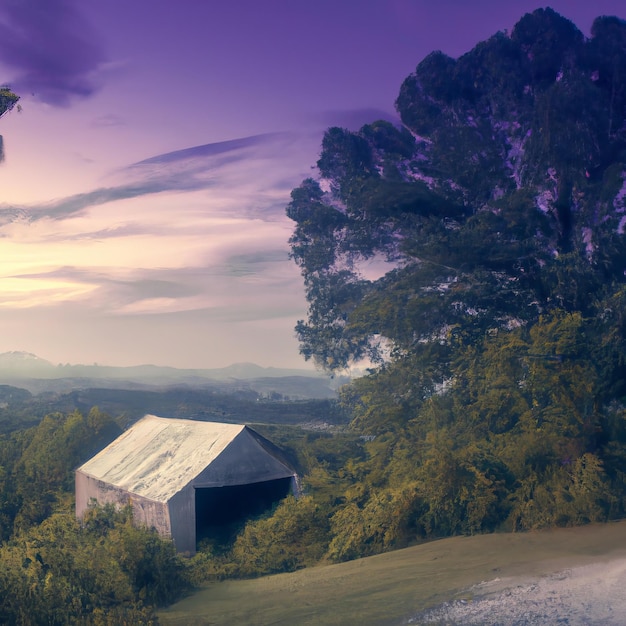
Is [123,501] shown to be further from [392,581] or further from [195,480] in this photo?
[392,581]

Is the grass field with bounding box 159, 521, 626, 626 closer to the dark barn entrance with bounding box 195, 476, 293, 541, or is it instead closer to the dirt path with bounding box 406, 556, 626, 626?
the dirt path with bounding box 406, 556, 626, 626

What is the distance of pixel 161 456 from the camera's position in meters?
19.7

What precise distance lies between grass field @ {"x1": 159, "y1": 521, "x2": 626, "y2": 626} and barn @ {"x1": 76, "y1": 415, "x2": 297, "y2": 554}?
11.5 feet

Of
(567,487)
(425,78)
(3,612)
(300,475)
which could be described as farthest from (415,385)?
(3,612)

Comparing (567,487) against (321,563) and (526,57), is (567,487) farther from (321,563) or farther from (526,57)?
(526,57)

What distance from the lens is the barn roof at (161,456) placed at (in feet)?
57.5

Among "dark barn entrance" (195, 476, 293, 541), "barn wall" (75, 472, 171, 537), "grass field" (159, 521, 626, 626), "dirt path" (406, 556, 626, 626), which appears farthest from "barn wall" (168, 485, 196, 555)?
"dirt path" (406, 556, 626, 626)

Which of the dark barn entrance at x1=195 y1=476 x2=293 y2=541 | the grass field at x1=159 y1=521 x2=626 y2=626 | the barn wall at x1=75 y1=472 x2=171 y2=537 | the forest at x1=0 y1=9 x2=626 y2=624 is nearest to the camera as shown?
the grass field at x1=159 y1=521 x2=626 y2=626

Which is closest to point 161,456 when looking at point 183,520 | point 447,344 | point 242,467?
point 242,467

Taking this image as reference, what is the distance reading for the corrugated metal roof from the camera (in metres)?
17.5

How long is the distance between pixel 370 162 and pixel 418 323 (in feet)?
24.4

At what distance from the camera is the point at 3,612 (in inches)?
362

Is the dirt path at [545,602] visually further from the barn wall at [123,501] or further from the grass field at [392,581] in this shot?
the barn wall at [123,501]

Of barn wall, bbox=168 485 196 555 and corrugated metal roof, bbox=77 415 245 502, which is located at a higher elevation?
corrugated metal roof, bbox=77 415 245 502
